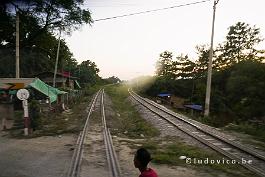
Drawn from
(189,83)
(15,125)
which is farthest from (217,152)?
(189,83)

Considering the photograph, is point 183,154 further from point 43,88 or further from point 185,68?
point 185,68

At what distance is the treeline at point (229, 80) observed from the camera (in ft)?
139

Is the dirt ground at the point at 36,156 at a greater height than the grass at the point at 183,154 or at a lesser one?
lesser

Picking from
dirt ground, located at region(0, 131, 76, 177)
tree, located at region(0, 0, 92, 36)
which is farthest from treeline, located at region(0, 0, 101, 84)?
dirt ground, located at region(0, 131, 76, 177)

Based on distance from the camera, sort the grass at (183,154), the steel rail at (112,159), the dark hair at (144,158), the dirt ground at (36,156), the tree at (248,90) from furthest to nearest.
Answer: the tree at (248,90), the grass at (183,154), the dirt ground at (36,156), the steel rail at (112,159), the dark hair at (144,158)

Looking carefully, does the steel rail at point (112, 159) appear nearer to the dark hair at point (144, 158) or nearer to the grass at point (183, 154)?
the grass at point (183, 154)

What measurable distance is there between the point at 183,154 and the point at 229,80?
4009 cm

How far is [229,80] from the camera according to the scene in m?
48.8

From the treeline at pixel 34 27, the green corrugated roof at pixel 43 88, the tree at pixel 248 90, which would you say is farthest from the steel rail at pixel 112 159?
the tree at pixel 248 90

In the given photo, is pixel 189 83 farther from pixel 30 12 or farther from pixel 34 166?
pixel 34 166

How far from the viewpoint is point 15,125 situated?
17.3m

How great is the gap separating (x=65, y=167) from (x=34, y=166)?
933 mm

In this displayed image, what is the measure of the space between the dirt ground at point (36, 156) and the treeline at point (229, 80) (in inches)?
1030

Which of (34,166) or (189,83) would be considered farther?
(189,83)
